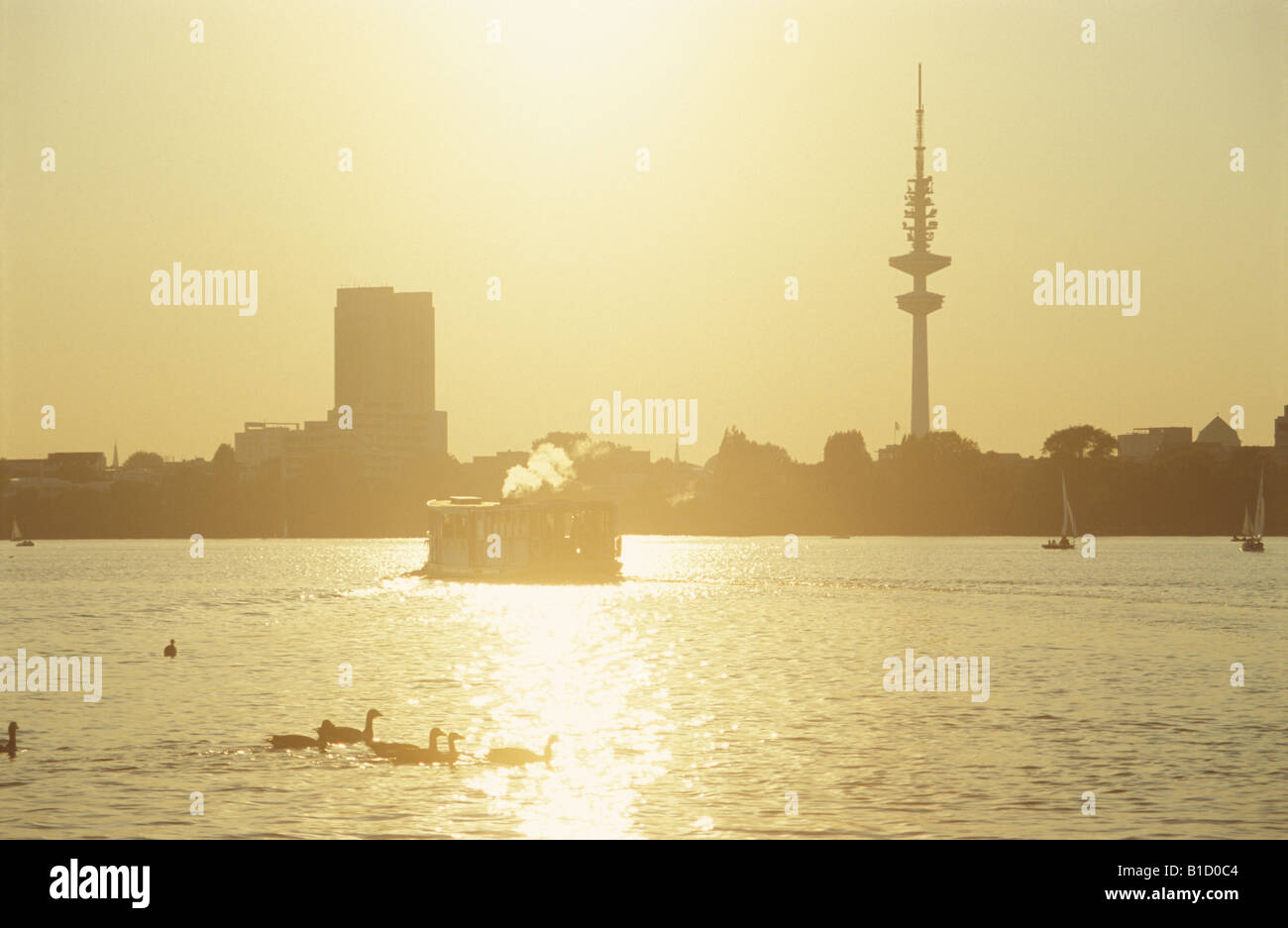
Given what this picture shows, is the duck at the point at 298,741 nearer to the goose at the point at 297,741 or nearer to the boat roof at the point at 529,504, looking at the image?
the goose at the point at 297,741

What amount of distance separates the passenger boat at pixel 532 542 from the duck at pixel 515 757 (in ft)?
308

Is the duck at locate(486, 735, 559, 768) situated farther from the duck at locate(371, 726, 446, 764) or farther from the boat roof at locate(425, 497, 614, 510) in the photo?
the boat roof at locate(425, 497, 614, 510)

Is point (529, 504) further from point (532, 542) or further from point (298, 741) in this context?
point (298, 741)

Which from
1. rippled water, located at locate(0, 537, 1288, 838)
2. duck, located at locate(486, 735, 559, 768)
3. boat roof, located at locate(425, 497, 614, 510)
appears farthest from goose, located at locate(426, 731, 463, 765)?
boat roof, located at locate(425, 497, 614, 510)

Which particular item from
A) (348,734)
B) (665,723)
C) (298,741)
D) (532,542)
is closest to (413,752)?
(348,734)

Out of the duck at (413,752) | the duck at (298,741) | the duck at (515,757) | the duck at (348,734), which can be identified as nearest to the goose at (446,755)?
the duck at (413,752)

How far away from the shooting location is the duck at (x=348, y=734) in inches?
1703

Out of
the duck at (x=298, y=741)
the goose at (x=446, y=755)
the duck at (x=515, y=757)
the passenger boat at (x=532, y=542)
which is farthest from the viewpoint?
the passenger boat at (x=532, y=542)

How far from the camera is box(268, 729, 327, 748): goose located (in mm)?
42844

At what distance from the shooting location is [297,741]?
141 ft

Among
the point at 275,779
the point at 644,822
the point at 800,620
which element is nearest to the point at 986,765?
the point at 644,822
